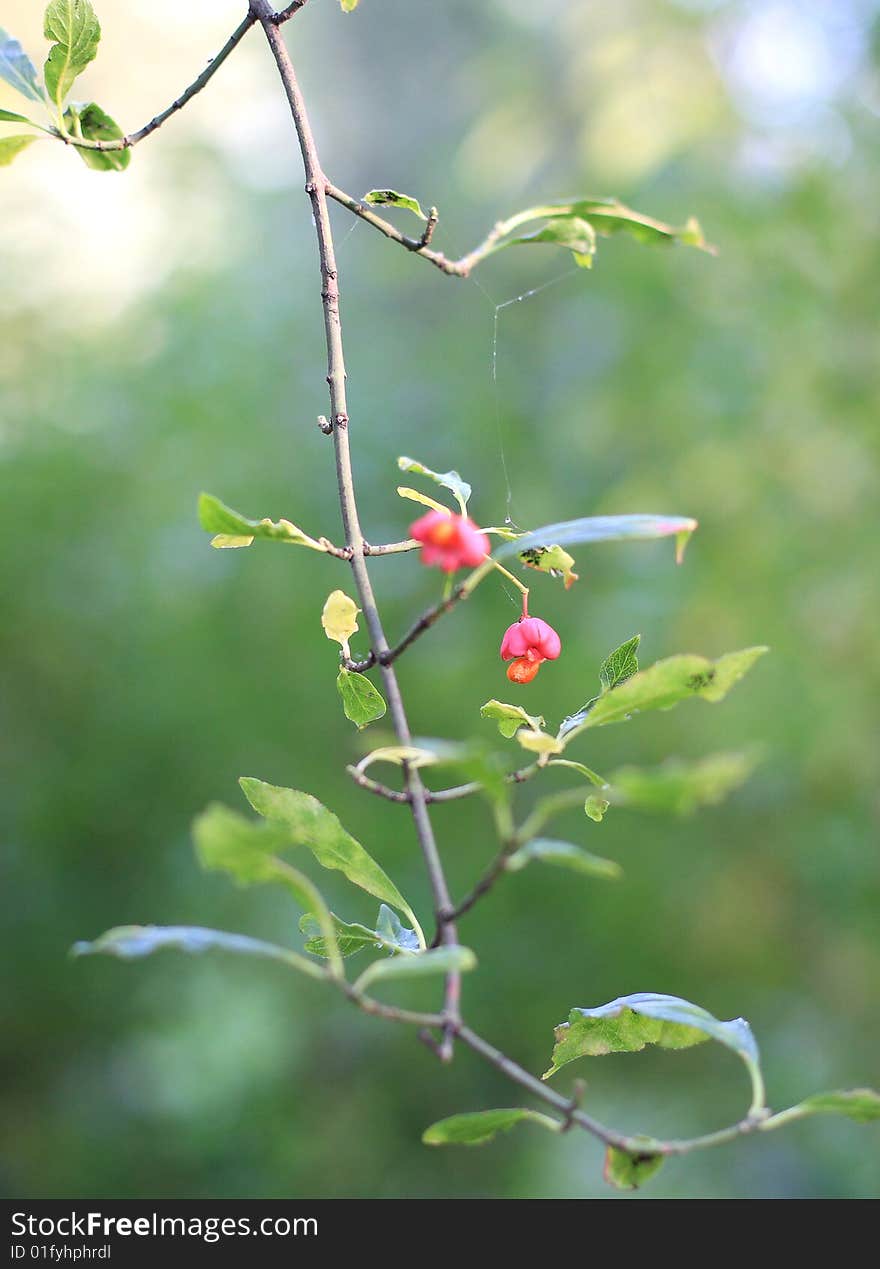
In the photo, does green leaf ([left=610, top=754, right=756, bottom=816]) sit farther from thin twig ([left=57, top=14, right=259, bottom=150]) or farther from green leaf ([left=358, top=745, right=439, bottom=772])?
thin twig ([left=57, top=14, right=259, bottom=150])

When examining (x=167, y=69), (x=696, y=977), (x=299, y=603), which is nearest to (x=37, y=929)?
(x=299, y=603)

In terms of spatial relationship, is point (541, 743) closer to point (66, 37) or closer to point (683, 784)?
point (683, 784)

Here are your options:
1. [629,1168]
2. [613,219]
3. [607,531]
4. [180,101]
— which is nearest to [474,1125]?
[629,1168]

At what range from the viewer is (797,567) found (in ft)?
7.42

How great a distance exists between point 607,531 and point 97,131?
46 cm

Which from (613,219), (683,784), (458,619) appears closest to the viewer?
(683,784)

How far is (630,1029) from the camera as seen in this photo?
61 cm

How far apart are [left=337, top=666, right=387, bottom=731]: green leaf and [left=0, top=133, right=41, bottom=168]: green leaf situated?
0.38 metres

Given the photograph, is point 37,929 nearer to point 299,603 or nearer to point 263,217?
point 299,603

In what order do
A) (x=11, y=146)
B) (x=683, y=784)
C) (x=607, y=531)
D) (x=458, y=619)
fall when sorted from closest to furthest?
1. (x=683, y=784)
2. (x=607, y=531)
3. (x=11, y=146)
4. (x=458, y=619)

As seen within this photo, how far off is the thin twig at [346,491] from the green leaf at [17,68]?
142 millimetres

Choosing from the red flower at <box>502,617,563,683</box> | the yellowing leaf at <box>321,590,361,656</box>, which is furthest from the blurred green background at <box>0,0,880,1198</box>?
the yellowing leaf at <box>321,590,361,656</box>

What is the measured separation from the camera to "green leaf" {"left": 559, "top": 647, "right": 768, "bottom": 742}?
524 millimetres

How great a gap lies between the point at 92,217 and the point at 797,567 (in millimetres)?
1742
